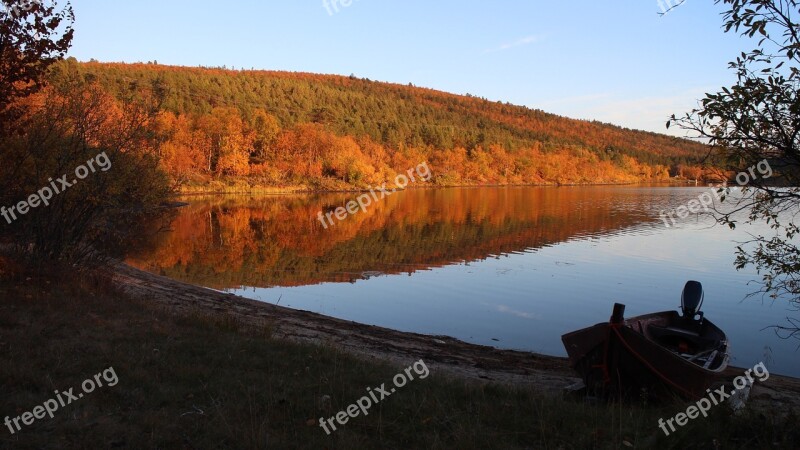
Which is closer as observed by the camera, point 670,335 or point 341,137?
point 670,335

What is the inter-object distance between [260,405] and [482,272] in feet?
58.8

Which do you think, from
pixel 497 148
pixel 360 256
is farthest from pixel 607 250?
pixel 497 148

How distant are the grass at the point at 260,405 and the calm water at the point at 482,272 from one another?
23.6 ft

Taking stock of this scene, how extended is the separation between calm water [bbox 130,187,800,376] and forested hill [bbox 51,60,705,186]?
55.4 ft

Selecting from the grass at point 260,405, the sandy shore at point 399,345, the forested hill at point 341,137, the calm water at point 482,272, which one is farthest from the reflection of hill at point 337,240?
the grass at point 260,405

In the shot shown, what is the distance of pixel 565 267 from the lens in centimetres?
2422

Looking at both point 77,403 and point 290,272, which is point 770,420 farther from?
point 290,272

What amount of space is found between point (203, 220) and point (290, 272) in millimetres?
21087

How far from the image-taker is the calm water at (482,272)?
15.9 metres

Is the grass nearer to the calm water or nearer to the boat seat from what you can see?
the boat seat

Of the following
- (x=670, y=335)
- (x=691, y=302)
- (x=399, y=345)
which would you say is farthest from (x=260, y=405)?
(x=691, y=302)

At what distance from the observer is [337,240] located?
108ft

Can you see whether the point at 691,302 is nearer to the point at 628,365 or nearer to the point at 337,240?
the point at 628,365

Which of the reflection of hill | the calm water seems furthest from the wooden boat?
the reflection of hill
